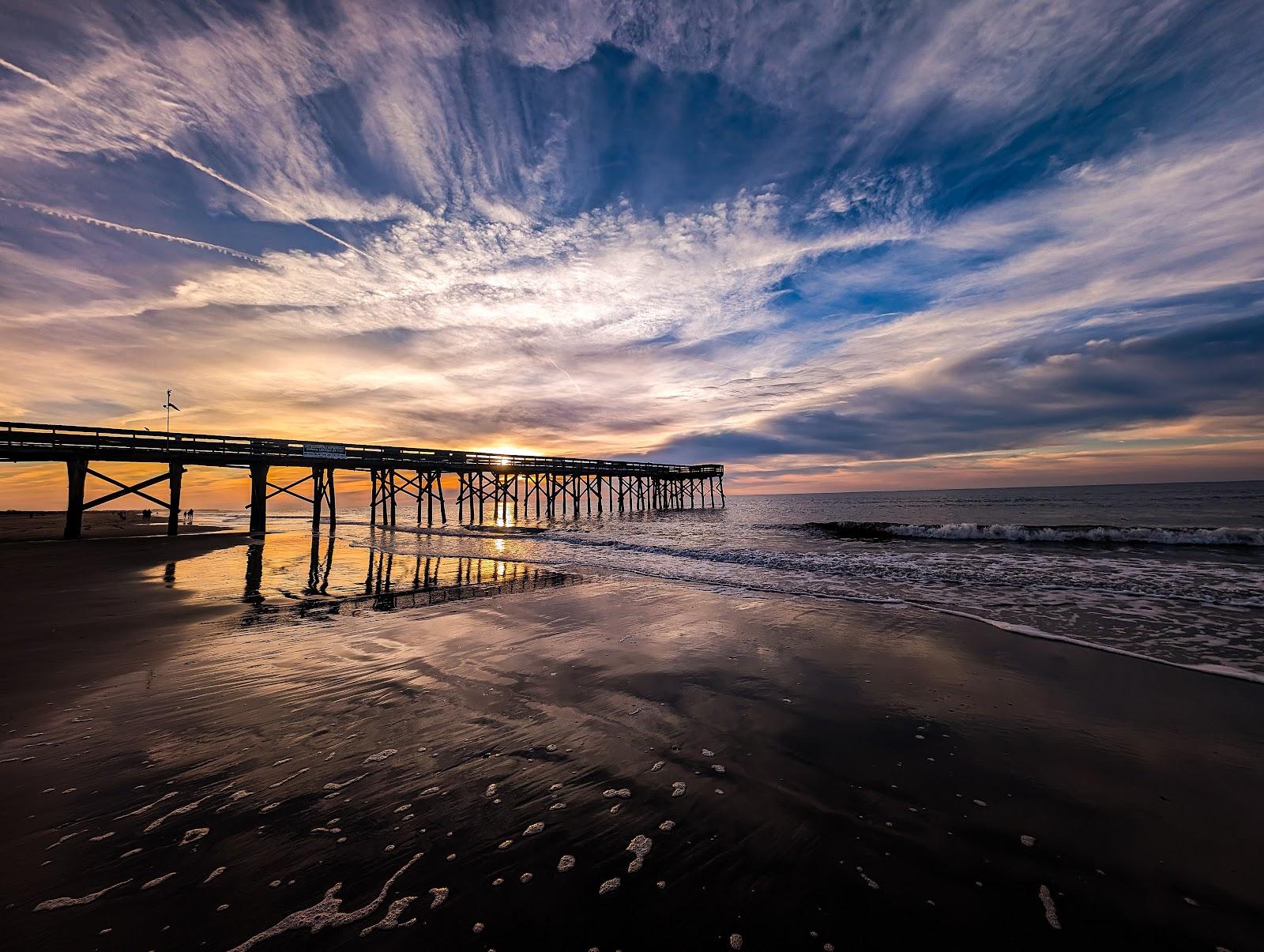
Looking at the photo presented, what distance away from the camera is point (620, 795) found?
11.8 feet

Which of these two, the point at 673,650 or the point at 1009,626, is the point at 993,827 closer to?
the point at 673,650

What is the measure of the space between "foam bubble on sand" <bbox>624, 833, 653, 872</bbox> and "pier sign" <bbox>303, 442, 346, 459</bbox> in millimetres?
32675

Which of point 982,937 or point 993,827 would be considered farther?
point 993,827

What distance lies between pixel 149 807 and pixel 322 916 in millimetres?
2042

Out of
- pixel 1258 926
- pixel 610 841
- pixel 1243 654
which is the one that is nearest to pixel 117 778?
pixel 610 841

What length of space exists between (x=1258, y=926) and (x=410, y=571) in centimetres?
1647

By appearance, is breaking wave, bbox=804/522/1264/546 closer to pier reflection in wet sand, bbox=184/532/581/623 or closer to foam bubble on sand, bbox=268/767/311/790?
pier reflection in wet sand, bbox=184/532/581/623

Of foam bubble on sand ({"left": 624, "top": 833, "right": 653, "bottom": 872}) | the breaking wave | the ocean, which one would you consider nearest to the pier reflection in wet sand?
the ocean

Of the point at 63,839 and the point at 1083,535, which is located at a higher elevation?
the point at 1083,535

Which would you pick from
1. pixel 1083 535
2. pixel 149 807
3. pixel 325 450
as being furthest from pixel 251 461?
pixel 1083 535

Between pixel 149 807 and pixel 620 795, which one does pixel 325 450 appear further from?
pixel 620 795

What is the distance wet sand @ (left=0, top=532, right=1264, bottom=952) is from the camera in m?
2.46

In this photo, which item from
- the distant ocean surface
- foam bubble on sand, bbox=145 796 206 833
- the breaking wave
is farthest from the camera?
the breaking wave

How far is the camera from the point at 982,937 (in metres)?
2.36
